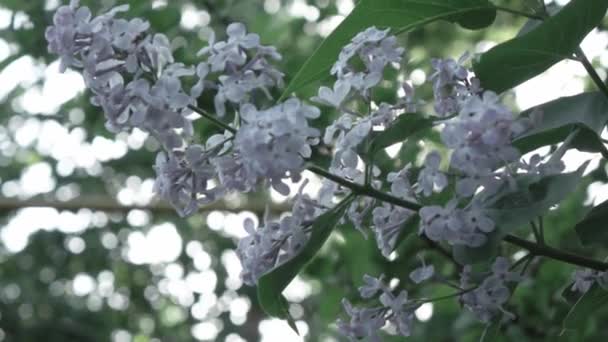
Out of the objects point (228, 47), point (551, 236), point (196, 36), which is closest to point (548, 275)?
point (551, 236)

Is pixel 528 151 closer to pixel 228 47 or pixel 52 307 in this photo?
pixel 228 47

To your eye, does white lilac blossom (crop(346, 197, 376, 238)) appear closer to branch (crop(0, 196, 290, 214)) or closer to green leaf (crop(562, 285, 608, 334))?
green leaf (crop(562, 285, 608, 334))

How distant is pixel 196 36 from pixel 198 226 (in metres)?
0.88

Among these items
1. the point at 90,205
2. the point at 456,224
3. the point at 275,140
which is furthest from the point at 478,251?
the point at 90,205

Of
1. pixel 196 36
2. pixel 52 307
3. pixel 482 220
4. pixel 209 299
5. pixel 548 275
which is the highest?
pixel 482 220

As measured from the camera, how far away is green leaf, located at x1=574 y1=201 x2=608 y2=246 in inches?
21.6

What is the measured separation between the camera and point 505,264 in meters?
0.55

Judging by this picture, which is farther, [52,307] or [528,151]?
[52,307]

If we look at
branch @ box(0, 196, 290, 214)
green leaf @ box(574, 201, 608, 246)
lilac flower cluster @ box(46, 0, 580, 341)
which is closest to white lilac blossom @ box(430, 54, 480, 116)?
lilac flower cluster @ box(46, 0, 580, 341)

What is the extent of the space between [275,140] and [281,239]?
103 millimetres

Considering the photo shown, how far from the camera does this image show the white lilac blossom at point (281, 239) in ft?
1.76

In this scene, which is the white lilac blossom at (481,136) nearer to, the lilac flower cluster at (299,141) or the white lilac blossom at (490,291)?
the lilac flower cluster at (299,141)

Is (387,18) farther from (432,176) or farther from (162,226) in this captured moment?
(162,226)

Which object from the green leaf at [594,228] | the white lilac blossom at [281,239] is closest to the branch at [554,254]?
the green leaf at [594,228]
